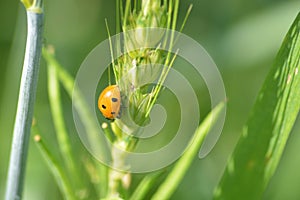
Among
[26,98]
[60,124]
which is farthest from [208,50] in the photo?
[26,98]

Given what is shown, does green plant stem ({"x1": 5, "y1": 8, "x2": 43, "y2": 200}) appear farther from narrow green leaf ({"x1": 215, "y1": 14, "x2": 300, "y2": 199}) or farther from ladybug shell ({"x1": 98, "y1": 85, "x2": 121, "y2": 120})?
narrow green leaf ({"x1": 215, "y1": 14, "x2": 300, "y2": 199})

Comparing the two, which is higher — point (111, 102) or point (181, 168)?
point (111, 102)

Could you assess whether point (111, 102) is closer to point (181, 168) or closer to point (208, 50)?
point (181, 168)

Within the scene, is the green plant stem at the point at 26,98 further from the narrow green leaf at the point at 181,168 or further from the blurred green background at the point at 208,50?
the blurred green background at the point at 208,50

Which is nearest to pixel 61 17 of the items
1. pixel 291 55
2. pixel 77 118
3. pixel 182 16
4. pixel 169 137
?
pixel 182 16

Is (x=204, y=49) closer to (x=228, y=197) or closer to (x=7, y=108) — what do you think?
(x=7, y=108)

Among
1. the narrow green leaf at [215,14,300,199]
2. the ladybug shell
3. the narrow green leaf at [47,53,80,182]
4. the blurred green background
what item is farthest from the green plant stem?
the blurred green background

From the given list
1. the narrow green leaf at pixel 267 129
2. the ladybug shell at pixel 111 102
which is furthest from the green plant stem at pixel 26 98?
the narrow green leaf at pixel 267 129
